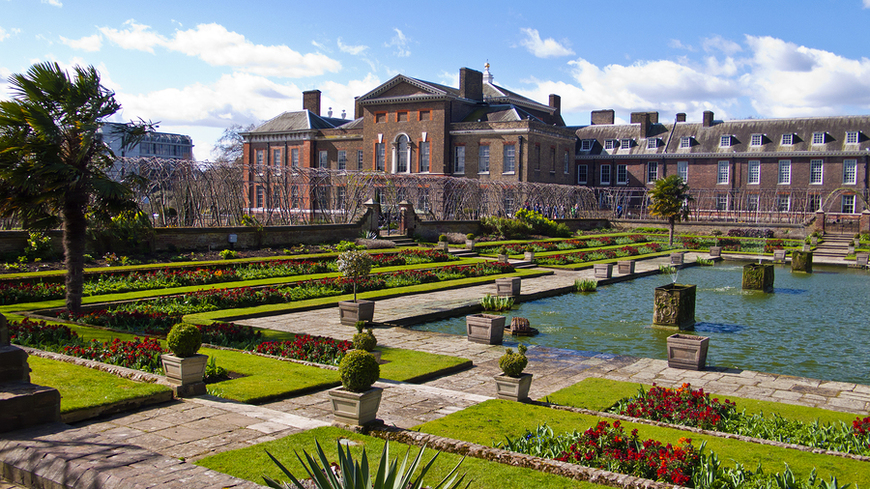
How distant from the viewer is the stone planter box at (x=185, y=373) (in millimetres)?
7935

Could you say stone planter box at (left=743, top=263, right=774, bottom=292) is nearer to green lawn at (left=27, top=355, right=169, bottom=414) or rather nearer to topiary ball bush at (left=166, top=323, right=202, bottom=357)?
topiary ball bush at (left=166, top=323, right=202, bottom=357)

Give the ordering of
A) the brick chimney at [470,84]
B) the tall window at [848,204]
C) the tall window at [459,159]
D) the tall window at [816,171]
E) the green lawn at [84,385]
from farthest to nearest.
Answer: the brick chimney at [470,84]
the tall window at [459,159]
the tall window at [816,171]
the tall window at [848,204]
the green lawn at [84,385]

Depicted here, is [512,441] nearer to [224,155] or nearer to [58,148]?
[58,148]

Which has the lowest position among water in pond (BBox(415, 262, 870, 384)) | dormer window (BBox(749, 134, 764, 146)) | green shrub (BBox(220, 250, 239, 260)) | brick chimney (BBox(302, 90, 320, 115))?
water in pond (BBox(415, 262, 870, 384))

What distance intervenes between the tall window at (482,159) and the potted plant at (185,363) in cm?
4661

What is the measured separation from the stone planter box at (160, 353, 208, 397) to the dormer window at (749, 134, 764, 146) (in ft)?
188

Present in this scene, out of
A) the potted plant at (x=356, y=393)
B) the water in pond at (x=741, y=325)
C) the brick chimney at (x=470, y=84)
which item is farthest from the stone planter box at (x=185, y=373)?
the brick chimney at (x=470, y=84)

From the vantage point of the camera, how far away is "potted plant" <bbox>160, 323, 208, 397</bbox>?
26.2 feet

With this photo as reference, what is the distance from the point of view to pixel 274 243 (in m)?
27.9

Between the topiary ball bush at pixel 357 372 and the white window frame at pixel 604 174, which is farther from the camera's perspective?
the white window frame at pixel 604 174

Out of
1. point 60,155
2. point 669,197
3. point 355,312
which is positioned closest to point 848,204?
point 669,197

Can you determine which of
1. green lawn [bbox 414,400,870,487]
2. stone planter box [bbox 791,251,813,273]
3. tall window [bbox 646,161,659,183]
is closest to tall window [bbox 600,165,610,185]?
tall window [bbox 646,161,659,183]

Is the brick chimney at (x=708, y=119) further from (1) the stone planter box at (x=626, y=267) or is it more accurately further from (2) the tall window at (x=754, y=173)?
(1) the stone planter box at (x=626, y=267)

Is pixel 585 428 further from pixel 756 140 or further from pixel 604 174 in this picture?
pixel 604 174
